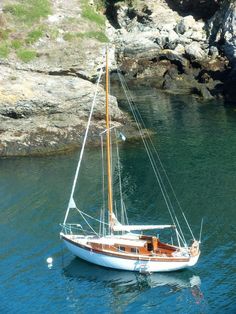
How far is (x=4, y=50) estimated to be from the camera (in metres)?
80.3

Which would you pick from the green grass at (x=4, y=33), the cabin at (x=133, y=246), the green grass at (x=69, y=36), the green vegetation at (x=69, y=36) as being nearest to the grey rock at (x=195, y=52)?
the green vegetation at (x=69, y=36)

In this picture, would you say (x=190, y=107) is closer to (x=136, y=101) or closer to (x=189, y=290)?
(x=136, y=101)

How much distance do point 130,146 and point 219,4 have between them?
140 ft

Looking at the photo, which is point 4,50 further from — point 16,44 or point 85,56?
point 85,56

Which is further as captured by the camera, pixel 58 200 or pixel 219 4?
pixel 219 4

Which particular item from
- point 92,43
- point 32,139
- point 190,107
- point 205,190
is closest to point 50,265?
point 205,190

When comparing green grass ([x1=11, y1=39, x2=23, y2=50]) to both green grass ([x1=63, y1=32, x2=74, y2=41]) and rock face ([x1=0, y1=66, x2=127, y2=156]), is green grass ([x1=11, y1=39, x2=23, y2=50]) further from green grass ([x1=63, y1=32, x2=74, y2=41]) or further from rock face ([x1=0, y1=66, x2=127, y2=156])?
rock face ([x1=0, y1=66, x2=127, y2=156])

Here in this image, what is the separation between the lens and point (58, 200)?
52.2 m

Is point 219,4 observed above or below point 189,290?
above

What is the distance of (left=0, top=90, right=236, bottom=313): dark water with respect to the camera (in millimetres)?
36688

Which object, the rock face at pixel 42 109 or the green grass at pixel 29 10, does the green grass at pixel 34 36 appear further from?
the rock face at pixel 42 109

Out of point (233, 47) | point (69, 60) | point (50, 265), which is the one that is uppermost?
point (233, 47)

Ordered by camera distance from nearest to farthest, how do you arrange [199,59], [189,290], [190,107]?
[189,290] → [190,107] → [199,59]

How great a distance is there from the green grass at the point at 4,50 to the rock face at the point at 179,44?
75.2ft
